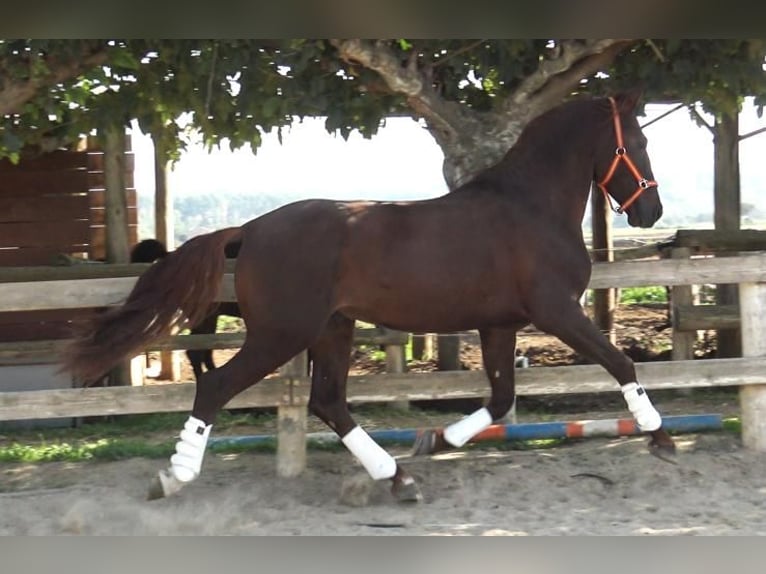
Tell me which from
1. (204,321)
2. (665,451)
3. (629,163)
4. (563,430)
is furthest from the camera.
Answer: (204,321)

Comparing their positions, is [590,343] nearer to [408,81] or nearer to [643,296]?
[408,81]

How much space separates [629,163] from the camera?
5.61m

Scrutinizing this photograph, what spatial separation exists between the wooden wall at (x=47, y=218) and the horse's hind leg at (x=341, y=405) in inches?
172

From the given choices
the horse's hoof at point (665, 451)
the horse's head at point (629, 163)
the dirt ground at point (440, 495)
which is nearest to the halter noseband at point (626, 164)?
the horse's head at point (629, 163)

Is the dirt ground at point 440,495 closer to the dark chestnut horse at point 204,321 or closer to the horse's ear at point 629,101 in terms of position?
the dark chestnut horse at point 204,321

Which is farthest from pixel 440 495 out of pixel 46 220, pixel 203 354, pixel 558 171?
pixel 46 220

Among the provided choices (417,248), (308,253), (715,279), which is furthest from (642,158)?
(308,253)

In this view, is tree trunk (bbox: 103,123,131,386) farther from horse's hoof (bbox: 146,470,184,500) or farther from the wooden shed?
horse's hoof (bbox: 146,470,184,500)

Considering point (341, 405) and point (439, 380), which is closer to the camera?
point (341, 405)

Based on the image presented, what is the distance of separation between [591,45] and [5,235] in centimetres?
629

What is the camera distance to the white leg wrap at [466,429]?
566cm

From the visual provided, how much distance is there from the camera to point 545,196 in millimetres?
5602

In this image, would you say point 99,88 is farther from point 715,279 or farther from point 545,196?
point 715,279

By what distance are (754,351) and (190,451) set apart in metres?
3.73
